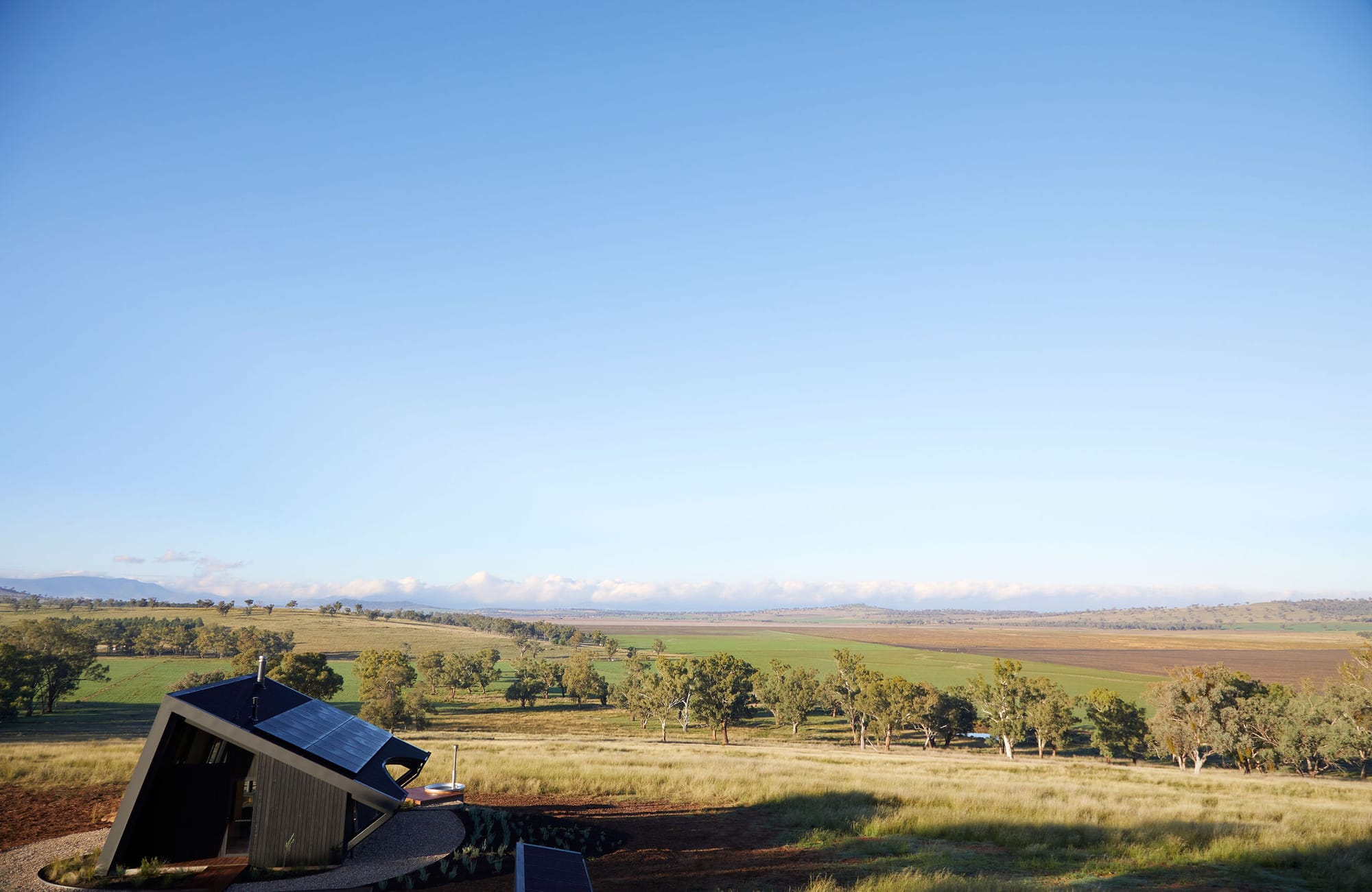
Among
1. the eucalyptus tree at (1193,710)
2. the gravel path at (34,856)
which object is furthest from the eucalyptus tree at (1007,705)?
the gravel path at (34,856)

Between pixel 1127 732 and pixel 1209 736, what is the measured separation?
16.9 metres

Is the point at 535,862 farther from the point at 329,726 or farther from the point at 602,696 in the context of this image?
the point at 602,696

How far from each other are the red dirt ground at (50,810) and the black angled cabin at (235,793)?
134 inches

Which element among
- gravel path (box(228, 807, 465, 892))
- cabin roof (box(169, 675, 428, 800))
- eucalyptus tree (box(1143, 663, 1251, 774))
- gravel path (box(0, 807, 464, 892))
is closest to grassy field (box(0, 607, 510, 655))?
eucalyptus tree (box(1143, 663, 1251, 774))

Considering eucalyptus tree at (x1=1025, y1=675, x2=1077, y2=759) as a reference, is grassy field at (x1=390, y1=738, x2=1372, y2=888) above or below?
above

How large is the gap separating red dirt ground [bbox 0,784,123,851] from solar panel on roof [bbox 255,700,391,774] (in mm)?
5613

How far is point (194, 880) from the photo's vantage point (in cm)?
1438

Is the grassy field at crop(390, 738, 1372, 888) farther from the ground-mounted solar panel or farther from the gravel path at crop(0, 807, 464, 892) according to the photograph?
the ground-mounted solar panel

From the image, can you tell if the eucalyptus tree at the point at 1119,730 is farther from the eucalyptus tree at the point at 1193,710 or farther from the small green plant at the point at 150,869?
the small green plant at the point at 150,869

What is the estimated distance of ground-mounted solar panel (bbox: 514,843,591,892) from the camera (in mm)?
9922

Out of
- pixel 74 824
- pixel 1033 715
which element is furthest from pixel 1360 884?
pixel 1033 715

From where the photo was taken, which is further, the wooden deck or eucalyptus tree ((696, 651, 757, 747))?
eucalyptus tree ((696, 651, 757, 747))

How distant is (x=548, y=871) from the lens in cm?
1069

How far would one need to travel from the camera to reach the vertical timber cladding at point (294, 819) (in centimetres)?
1543
